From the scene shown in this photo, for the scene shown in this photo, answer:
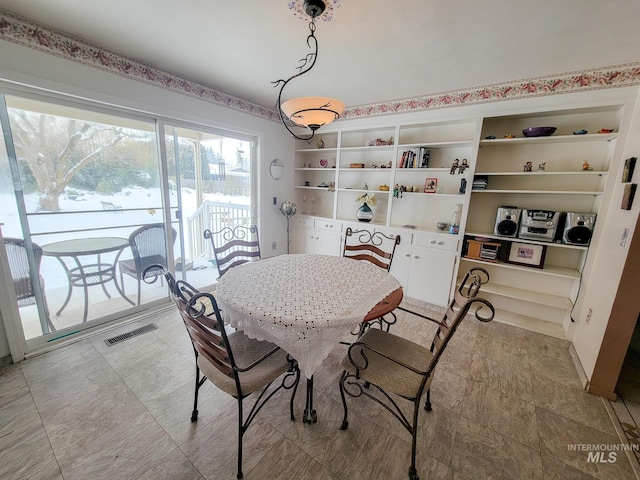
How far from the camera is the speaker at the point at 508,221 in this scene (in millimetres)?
2613

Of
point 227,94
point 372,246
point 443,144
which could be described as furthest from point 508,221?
point 227,94

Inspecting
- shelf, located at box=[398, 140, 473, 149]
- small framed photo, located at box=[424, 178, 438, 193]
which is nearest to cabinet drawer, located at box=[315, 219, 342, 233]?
small framed photo, located at box=[424, 178, 438, 193]

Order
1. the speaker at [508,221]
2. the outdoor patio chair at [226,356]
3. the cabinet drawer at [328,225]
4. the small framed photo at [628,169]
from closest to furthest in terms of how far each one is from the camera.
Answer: the outdoor patio chair at [226,356] < the small framed photo at [628,169] < the speaker at [508,221] < the cabinet drawer at [328,225]

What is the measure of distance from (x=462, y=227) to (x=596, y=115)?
1.50 m

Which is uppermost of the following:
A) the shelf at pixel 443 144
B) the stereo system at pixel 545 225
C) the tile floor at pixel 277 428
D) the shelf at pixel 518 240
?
the shelf at pixel 443 144

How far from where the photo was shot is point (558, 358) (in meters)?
2.23

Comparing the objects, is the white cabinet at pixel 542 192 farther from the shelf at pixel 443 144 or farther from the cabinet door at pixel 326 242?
the cabinet door at pixel 326 242

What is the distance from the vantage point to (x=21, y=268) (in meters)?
1.98

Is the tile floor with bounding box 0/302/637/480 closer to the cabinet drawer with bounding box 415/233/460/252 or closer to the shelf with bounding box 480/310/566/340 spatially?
the shelf with bounding box 480/310/566/340

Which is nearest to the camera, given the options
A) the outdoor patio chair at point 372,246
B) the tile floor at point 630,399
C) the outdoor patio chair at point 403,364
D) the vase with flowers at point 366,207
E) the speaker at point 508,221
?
the outdoor patio chair at point 403,364

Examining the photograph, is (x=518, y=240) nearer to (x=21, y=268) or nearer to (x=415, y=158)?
(x=415, y=158)

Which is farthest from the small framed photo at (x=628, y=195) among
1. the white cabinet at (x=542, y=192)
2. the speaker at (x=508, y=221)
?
the speaker at (x=508, y=221)

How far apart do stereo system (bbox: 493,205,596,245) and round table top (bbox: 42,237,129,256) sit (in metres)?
3.90

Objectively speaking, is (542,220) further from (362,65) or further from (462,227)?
(362,65)
